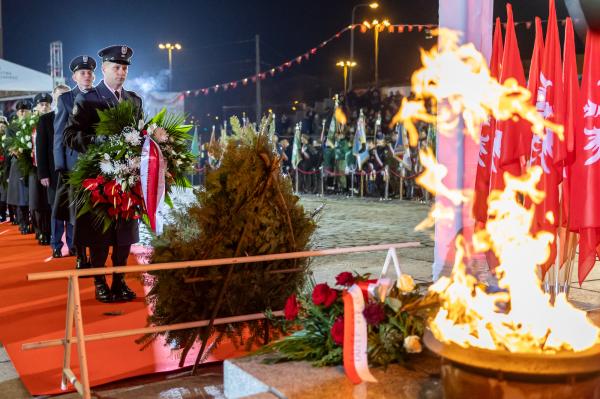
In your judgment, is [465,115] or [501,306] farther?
[465,115]

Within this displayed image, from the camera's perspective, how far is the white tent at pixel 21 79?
18.8 meters

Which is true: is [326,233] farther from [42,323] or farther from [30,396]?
[30,396]

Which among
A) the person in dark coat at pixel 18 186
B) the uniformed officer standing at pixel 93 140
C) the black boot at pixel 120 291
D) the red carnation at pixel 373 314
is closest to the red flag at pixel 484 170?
the red carnation at pixel 373 314

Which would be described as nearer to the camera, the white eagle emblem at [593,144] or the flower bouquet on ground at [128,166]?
the white eagle emblem at [593,144]

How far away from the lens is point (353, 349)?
Answer: 364cm

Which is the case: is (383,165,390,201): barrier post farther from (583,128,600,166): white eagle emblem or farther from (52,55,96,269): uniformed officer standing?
(583,128,600,166): white eagle emblem

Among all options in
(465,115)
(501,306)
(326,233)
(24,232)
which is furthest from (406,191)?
(501,306)

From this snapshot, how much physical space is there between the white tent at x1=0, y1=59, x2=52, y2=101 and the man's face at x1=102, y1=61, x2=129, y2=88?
1320 centimetres

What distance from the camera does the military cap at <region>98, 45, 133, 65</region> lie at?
684 centimetres

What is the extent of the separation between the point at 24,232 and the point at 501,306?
442 inches

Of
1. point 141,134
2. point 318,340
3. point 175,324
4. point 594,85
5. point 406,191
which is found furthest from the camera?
point 406,191

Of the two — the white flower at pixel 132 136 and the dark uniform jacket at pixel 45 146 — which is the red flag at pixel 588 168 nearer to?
the white flower at pixel 132 136

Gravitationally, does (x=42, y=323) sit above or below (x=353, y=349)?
below

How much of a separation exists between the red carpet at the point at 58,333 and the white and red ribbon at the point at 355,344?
1653mm
